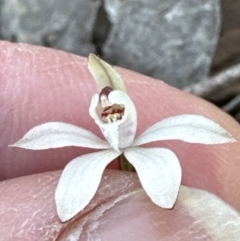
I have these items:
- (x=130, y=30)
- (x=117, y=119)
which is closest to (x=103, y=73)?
(x=117, y=119)

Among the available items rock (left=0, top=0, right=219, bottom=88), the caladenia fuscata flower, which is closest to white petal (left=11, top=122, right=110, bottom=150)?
the caladenia fuscata flower

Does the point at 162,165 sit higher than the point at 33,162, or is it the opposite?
the point at 162,165

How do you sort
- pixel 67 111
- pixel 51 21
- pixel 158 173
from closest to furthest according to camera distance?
pixel 158 173 < pixel 67 111 < pixel 51 21

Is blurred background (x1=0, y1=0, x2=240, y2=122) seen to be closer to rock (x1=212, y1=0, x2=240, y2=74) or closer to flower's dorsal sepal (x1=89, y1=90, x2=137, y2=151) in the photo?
rock (x1=212, y1=0, x2=240, y2=74)

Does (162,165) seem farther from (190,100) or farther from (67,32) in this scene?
(67,32)

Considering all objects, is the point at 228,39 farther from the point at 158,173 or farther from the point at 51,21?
the point at 158,173

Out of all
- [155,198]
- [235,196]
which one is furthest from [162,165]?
[235,196]

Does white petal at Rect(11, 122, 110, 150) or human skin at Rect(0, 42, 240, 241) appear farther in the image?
human skin at Rect(0, 42, 240, 241)
